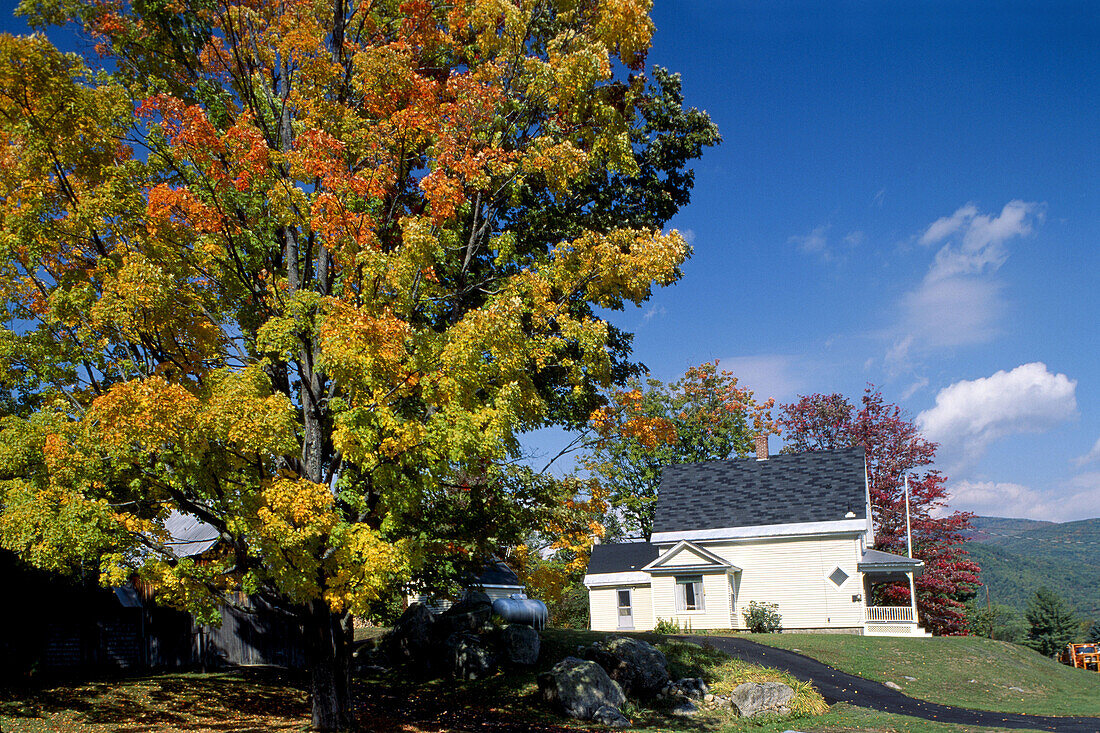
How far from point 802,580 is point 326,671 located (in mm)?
26422

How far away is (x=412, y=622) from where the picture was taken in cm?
2112

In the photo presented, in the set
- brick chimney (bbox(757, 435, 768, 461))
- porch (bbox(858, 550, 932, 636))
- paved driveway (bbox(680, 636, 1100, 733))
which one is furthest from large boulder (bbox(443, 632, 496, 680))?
brick chimney (bbox(757, 435, 768, 461))

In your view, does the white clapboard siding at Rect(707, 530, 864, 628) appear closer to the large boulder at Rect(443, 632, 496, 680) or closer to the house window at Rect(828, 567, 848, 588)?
the house window at Rect(828, 567, 848, 588)

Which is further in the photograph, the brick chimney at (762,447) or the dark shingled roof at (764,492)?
the brick chimney at (762,447)

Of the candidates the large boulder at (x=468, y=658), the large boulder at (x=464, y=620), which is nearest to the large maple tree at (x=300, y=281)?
the large boulder at (x=468, y=658)

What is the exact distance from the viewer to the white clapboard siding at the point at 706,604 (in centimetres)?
3359

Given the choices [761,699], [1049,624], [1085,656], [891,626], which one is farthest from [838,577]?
[761,699]

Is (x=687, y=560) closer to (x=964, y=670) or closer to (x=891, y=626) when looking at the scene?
(x=891, y=626)

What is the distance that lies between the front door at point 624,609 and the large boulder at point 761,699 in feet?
81.3

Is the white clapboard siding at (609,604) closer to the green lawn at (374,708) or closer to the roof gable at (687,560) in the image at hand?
the roof gable at (687,560)

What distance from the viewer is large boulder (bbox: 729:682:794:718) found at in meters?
16.6

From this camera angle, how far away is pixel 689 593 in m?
34.8

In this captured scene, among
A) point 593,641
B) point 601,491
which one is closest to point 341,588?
point 601,491

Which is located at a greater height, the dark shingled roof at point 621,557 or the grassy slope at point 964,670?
the dark shingled roof at point 621,557
